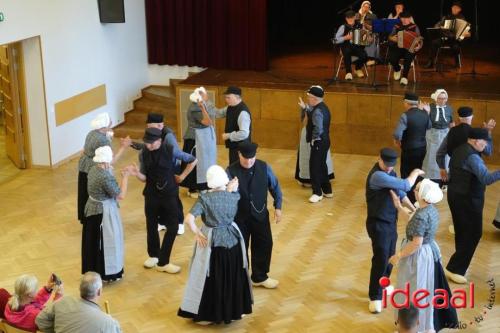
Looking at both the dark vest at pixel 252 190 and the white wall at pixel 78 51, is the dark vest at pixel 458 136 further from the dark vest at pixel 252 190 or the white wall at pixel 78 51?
the white wall at pixel 78 51

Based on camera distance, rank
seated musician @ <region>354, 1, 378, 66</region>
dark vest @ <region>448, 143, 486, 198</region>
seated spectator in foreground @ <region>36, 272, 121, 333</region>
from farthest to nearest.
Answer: seated musician @ <region>354, 1, 378, 66</region>
dark vest @ <region>448, 143, 486, 198</region>
seated spectator in foreground @ <region>36, 272, 121, 333</region>

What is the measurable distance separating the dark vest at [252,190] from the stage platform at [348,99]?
194 inches

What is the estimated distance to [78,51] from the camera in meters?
11.3

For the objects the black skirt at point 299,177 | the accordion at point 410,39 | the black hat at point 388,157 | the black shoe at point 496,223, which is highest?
the accordion at point 410,39

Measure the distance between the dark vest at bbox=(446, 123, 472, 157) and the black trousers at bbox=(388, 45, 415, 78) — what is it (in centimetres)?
406

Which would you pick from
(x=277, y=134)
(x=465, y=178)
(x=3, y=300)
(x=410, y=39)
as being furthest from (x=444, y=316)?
(x=410, y=39)

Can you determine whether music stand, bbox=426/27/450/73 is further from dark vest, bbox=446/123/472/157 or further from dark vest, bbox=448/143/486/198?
dark vest, bbox=448/143/486/198

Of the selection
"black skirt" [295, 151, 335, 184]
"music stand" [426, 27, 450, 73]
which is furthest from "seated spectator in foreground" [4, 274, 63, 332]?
"music stand" [426, 27, 450, 73]

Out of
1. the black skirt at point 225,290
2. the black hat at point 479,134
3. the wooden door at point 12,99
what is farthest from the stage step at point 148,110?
the black hat at point 479,134

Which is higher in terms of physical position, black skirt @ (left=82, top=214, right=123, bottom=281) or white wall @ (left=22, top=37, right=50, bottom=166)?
white wall @ (left=22, top=37, right=50, bottom=166)

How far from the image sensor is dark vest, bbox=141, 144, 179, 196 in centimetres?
718

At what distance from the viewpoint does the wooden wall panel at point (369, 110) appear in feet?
36.8

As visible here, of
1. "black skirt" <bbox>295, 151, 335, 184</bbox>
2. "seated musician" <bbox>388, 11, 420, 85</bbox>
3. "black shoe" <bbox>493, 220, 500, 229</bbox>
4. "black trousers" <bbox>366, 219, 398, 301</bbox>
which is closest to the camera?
"black trousers" <bbox>366, 219, 398, 301</bbox>

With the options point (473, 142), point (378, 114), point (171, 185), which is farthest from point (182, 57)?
point (473, 142)
